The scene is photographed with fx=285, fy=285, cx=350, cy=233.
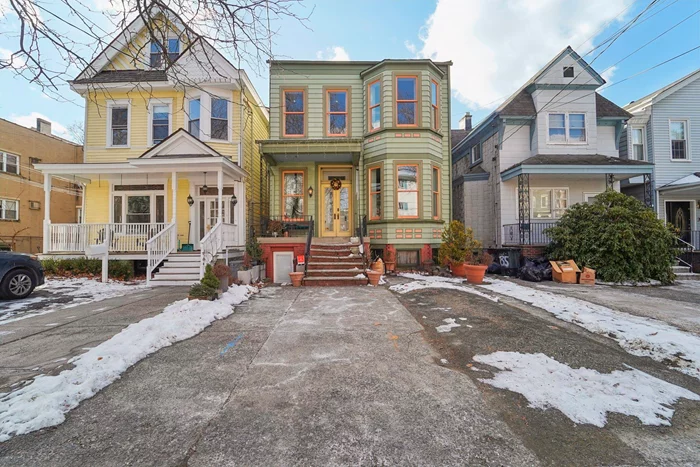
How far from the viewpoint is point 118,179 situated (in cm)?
1107

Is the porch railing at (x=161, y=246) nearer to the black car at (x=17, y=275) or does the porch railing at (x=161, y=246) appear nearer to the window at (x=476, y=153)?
the black car at (x=17, y=275)

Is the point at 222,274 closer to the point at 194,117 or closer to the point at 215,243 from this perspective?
the point at 215,243

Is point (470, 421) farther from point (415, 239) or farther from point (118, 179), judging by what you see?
point (118, 179)

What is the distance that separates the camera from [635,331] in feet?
13.1

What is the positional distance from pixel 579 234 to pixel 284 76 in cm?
1212

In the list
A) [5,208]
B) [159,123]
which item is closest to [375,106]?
[159,123]

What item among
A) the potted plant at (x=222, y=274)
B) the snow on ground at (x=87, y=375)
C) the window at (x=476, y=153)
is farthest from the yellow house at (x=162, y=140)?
the window at (x=476, y=153)

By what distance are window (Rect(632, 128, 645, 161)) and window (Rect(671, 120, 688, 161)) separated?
122 centimetres

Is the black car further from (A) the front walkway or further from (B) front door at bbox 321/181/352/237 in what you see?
(B) front door at bbox 321/181/352/237

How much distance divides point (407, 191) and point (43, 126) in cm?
2415

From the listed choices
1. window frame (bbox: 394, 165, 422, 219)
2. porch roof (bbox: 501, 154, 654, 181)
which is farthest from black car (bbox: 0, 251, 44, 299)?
porch roof (bbox: 501, 154, 654, 181)

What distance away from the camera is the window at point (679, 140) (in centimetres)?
1286

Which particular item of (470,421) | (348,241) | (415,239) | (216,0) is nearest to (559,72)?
(415,239)

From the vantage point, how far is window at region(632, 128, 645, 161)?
512 inches
